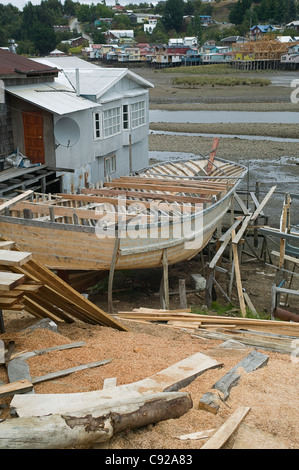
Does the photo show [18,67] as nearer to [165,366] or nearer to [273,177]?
[165,366]

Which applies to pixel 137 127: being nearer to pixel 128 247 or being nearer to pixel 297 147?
pixel 128 247

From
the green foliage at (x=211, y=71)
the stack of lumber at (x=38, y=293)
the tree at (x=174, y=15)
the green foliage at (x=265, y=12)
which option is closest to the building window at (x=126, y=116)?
the stack of lumber at (x=38, y=293)

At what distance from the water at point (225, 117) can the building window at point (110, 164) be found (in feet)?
101

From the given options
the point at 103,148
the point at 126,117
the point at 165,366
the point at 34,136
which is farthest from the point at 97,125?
the point at 165,366

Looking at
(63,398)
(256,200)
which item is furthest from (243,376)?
(256,200)

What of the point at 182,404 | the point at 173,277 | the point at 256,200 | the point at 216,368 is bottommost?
the point at 173,277

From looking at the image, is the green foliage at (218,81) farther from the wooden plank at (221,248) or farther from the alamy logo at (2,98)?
the wooden plank at (221,248)

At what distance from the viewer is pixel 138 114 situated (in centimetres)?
2753

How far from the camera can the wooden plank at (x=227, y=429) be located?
5.44 metres

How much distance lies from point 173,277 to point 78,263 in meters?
4.74

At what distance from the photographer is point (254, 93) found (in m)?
72.4

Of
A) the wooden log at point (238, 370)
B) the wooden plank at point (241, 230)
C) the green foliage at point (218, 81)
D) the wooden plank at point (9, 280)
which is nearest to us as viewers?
the wooden plank at point (9, 280)

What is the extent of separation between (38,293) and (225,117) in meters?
51.1
